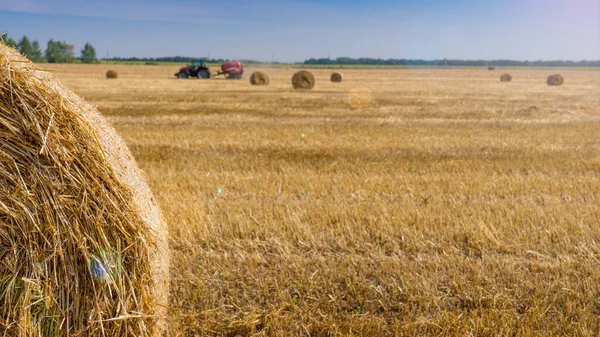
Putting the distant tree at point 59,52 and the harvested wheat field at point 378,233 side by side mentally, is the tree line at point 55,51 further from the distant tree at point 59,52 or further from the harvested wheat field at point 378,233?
the harvested wheat field at point 378,233

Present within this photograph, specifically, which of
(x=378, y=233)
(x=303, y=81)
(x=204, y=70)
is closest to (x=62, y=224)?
(x=378, y=233)

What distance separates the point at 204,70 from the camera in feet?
150

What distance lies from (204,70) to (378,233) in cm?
4138

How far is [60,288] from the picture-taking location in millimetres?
3393

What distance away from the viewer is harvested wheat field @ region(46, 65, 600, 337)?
4.28 meters

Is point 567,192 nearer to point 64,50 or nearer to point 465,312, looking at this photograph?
point 465,312

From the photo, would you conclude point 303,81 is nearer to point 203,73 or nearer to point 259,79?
point 259,79

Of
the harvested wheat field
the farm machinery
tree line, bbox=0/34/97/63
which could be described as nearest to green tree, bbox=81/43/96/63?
tree line, bbox=0/34/97/63

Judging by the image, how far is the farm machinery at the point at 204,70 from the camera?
45.3m

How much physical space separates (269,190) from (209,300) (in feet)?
11.2

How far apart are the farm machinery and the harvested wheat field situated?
1328 inches

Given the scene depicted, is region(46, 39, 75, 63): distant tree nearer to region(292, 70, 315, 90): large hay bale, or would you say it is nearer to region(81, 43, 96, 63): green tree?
region(81, 43, 96, 63): green tree

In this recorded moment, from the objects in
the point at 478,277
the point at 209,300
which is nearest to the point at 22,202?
the point at 209,300

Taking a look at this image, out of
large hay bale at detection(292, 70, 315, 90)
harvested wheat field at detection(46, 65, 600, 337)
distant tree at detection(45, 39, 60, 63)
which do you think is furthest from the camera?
distant tree at detection(45, 39, 60, 63)
